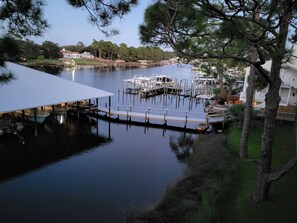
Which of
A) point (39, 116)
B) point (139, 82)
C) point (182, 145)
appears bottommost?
point (182, 145)

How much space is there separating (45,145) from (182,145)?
9789 millimetres

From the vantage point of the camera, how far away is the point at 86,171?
16.1 metres

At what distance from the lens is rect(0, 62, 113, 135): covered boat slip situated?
20.0 m

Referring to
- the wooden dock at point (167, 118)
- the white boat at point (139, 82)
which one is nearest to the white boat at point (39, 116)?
the wooden dock at point (167, 118)

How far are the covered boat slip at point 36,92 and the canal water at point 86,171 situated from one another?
2.50 m

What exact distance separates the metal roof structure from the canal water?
8.29ft

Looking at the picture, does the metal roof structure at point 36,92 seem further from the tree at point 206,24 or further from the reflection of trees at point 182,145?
A: the tree at point 206,24

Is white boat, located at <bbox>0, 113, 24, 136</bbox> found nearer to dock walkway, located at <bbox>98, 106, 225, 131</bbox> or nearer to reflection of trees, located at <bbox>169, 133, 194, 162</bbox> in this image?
dock walkway, located at <bbox>98, 106, 225, 131</bbox>

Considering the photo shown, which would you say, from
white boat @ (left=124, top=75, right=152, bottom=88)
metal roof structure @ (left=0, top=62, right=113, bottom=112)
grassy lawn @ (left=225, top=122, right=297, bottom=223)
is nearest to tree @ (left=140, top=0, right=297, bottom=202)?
grassy lawn @ (left=225, top=122, right=297, bottom=223)

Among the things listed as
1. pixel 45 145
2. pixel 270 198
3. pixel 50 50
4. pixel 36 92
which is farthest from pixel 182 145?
pixel 50 50

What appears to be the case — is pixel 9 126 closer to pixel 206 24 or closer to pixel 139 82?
pixel 206 24

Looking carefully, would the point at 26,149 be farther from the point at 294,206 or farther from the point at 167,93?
the point at 167,93

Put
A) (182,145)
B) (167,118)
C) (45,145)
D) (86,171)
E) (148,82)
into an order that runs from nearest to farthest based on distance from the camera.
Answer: (86,171) < (45,145) < (182,145) < (167,118) < (148,82)

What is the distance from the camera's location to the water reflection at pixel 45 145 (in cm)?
1655
